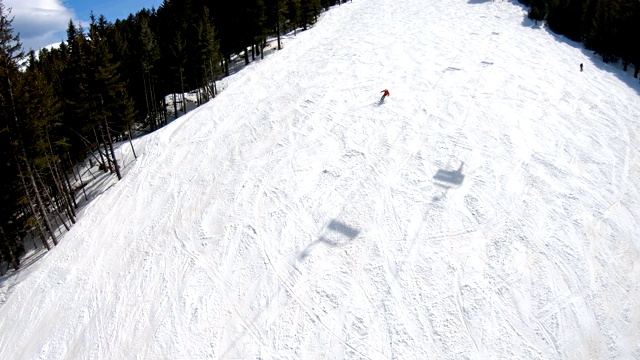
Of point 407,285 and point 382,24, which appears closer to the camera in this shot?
point 407,285

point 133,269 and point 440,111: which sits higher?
point 440,111

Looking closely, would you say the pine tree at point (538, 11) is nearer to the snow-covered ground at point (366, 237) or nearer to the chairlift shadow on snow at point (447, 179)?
the snow-covered ground at point (366, 237)

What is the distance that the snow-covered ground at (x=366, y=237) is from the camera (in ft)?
32.1

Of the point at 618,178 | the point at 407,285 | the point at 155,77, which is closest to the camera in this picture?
the point at 407,285

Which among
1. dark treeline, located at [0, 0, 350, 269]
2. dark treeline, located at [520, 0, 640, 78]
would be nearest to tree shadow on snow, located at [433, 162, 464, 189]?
dark treeline, located at [0, 0, 350, 269]

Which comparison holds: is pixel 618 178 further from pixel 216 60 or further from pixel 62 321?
pixel 216 60

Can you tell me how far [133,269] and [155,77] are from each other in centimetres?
2605

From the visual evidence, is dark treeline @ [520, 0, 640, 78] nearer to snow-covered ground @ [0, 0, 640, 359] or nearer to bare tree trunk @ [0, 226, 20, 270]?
snow-covered ground @ [0, 0, 640, 359]

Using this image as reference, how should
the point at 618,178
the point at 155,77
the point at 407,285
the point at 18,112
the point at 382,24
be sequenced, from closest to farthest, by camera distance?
the point at 407,285, the point at 618,178, the point at 18,112, the point at 155,77, the point at 382,24

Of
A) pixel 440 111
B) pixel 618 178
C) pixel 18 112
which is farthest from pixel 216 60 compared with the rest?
pixel 618 178

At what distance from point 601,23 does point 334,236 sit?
41.7 m

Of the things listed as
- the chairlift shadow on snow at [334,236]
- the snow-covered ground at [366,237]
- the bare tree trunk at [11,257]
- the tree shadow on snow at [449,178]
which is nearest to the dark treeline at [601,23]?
the snow-covered ground at [366,237]

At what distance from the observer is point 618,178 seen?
1492 centimetres

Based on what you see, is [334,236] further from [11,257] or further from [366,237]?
[11,257]
